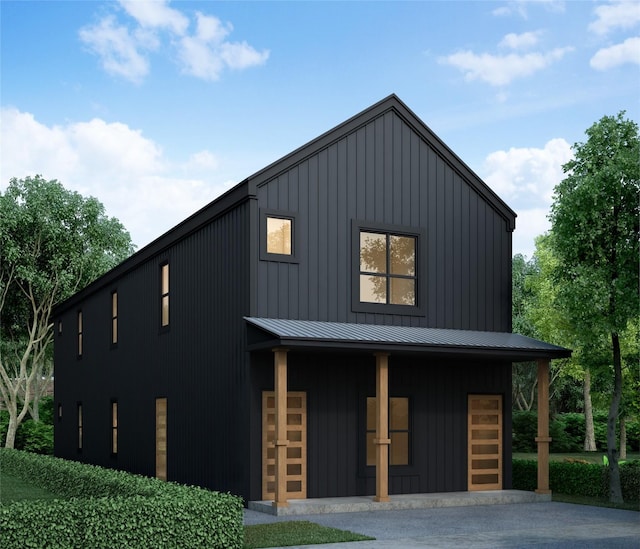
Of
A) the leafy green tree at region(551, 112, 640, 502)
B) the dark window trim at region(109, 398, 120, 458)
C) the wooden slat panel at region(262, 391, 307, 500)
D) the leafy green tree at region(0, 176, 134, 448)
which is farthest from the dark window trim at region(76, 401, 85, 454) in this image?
the leafy green tree at region(551, 112, 640, 502)

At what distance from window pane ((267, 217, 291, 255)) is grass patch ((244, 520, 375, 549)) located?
5.59m

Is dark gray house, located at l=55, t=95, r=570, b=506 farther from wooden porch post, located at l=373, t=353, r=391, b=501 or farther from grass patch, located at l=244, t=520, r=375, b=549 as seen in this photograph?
grass patch, located at l=244, t=520, r=375, b=549

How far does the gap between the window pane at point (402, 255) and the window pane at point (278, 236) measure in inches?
98.0

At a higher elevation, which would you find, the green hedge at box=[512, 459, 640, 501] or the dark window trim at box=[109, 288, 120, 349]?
the dark window trim at box=[109, 288, 120, 349]

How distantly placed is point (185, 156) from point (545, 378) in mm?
16540

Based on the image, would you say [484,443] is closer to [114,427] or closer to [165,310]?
[165,310]

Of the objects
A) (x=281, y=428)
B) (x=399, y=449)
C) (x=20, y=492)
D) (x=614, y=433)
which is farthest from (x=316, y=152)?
(x=20, y=492)

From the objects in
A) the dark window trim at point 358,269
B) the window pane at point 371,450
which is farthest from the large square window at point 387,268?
the window pane at point 371,450

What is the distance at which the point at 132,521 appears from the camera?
11.3 meters

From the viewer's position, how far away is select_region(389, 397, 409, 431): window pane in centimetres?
1920

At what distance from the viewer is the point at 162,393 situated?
870 inches

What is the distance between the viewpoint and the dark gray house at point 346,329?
17.5m

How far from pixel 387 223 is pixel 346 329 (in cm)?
296

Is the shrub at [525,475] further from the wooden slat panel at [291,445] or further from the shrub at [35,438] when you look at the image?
the shrub at [35,438]
